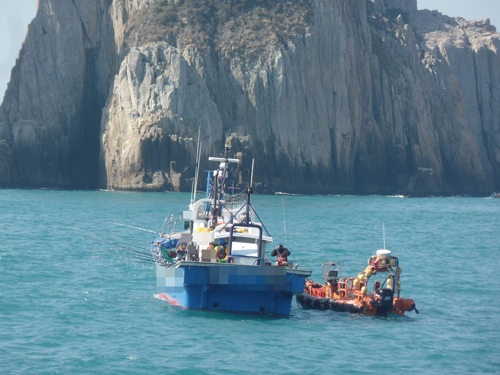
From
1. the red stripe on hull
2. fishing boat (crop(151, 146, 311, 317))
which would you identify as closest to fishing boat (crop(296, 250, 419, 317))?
fishing boat (crop(151, 146, 311, 317))

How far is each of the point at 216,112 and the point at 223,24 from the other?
1493 cm

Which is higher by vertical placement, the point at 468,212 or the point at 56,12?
the point at 56,12

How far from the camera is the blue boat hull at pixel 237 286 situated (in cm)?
2670

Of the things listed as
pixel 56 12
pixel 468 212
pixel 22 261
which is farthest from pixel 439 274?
pixel 56 12

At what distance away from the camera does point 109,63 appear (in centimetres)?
10394

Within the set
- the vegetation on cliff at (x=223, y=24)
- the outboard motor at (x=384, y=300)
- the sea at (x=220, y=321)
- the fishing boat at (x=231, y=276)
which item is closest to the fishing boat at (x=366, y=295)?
the outboard motor at (x=384, y=300)

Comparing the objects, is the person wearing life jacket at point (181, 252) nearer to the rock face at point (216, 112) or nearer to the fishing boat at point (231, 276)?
the fishing boat at point (231, 276)

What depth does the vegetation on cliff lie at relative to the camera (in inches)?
3962

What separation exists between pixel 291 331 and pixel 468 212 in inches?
2381

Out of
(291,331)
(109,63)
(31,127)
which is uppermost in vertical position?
(109,63)

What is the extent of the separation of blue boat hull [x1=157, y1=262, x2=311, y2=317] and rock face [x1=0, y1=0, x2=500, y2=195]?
205 ft

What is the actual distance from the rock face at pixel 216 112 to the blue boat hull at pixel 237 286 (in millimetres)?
62396

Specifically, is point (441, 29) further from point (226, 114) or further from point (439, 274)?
point (439, 274)

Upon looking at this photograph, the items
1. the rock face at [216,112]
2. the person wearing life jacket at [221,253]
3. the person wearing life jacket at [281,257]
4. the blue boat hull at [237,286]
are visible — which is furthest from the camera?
the rock face at [216,112]
